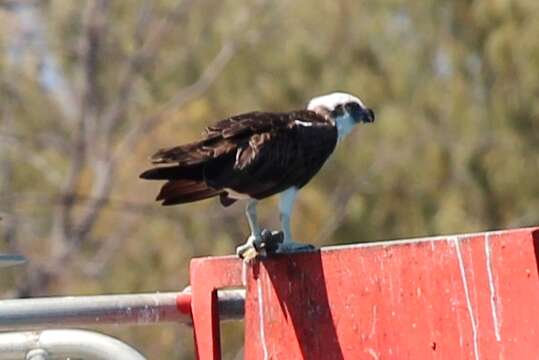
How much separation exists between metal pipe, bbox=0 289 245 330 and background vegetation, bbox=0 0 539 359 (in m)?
11.2

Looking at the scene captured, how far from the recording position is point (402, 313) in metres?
3.37

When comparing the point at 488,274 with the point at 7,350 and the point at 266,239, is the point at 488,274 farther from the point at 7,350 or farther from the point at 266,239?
the point at 7,350

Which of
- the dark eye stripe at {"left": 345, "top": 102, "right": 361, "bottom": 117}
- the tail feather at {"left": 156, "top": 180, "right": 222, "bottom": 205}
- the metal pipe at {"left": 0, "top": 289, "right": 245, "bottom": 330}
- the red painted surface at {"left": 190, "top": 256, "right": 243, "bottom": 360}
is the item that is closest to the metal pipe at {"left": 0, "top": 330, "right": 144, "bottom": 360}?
the metal pipe at {"left": 0, "top": 289, "right": 245, "bottom": 330}

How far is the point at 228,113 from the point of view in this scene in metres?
17.5

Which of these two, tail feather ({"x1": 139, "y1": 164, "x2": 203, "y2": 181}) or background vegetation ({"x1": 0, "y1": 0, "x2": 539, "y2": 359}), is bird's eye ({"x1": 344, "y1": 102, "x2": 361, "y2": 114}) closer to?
tail feather ({"x1": 139, "y1": 164, "x2": 203, "y2": 181})

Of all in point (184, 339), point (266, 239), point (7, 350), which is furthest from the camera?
point (184, 339)

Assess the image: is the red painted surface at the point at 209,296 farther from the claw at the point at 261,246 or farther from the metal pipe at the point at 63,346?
the metal pipe at the point at 63,346

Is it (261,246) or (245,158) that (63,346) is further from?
(245,158)

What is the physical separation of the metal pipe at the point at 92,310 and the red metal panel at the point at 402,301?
0.66 feet

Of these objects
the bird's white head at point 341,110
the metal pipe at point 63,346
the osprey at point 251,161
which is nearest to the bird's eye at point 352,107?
the bird's white head at point 341,110

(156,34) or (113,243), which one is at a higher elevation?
(156,34)

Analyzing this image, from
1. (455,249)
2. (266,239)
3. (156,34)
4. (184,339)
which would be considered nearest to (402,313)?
(455,249)

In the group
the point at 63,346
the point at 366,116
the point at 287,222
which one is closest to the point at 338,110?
the point at 366,116

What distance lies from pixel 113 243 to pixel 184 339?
5.65 feet
